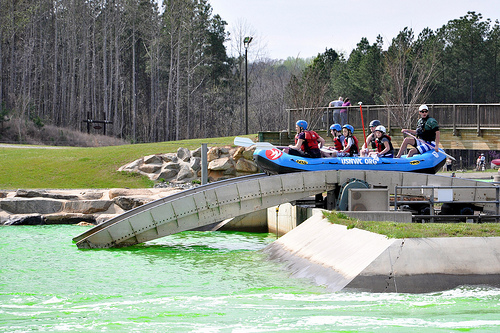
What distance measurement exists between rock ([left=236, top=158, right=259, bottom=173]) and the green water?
12.7m

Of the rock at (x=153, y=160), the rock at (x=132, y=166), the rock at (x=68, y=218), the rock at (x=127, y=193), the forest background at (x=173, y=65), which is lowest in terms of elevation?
the rock at (x=68, y=218)

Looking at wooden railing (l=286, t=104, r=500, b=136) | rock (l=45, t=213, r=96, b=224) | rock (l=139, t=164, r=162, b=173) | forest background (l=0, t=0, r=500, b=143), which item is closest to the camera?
rock (l=45, t=213, r=96, b=224)

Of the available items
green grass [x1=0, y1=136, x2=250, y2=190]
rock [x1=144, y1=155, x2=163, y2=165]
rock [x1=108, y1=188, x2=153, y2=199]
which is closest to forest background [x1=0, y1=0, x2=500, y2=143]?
green grass [x1=0, y1=136, x2=250, y2=190]

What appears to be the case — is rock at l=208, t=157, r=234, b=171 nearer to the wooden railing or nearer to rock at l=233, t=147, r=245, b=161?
rock at l=233, t=147, r=245, b=161

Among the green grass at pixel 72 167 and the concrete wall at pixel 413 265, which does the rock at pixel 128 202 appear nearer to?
the green grass at pixel 72 167

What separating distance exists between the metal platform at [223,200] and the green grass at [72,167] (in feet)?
34.4

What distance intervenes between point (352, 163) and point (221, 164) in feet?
34.6

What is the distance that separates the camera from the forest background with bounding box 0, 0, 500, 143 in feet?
208

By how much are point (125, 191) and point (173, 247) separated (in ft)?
23.6

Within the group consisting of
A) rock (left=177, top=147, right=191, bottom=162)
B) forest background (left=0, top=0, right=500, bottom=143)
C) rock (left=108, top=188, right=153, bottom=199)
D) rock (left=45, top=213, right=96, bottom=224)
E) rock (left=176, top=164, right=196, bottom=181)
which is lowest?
rock (left=45, top=213, right=96, bottom=224)

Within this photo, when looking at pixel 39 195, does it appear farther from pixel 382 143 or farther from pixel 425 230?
pixel 425 230

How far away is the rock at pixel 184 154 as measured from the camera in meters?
28.8

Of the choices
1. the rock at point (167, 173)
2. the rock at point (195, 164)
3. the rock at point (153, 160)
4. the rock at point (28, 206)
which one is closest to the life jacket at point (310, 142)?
the rock at point (28, 206)

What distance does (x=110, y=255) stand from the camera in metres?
15.5
